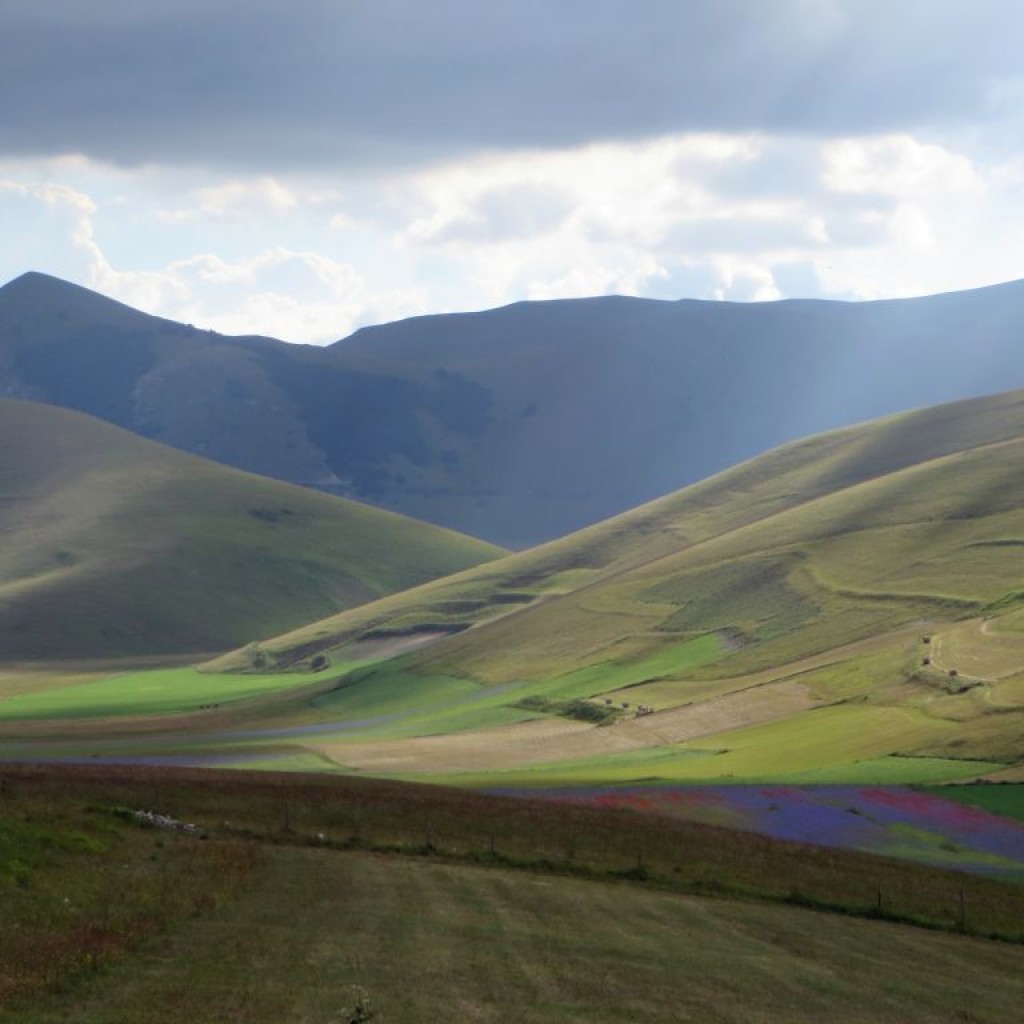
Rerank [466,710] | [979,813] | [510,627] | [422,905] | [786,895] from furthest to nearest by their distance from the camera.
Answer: [510,627], [466,710], [979,813], [786,895], [422,905]

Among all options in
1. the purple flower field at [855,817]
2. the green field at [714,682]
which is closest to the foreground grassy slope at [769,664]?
the green field at [714,682]

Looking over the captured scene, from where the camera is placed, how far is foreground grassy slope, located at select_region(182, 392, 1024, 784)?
8425 centimetres

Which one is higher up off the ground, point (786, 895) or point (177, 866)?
point (177, 866)

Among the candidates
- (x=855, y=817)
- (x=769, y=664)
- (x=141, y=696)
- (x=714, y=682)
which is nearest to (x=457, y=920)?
(x=855, y=817)

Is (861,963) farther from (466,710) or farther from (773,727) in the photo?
(466,710)

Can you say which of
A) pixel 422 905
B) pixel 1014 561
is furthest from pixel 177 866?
A: pixel 1014 561

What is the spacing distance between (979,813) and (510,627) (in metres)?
115

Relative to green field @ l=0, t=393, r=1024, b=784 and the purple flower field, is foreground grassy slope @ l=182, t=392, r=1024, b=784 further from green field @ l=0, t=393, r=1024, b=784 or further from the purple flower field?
the purple flower field

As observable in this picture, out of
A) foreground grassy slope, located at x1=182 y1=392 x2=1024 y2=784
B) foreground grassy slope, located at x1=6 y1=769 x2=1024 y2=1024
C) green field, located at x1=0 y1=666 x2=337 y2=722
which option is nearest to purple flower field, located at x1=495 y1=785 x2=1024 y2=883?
foreground grassy slope, located at x1=6 y1=769 x2=1024 y2=1024

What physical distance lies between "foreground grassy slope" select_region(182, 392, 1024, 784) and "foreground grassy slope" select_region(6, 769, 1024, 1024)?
2712 centimetres

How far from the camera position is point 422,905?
115ft

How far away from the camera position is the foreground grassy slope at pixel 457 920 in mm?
24734

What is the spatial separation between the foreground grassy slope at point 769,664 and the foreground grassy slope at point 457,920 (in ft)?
89.0

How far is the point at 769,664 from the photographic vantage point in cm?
12600
